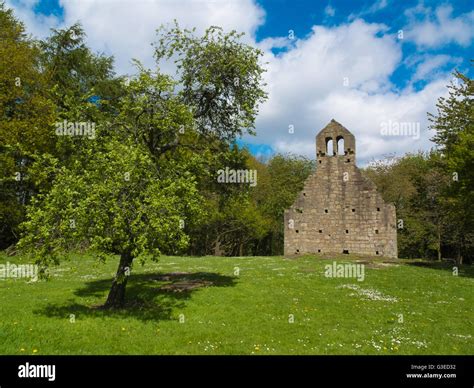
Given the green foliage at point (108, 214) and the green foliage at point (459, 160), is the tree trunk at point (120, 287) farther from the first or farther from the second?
the green foliage at point (459, 160)

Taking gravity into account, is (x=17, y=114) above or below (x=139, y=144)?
above

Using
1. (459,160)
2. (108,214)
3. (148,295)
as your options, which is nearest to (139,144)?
(108,214)

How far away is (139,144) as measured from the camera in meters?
17.5

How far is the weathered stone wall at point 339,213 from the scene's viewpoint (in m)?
37.8

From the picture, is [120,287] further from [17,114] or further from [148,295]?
[17,114]

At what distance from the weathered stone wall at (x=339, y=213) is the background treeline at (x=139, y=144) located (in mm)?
7989

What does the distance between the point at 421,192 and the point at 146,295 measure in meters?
45.8

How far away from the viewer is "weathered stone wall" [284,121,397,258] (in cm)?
3784

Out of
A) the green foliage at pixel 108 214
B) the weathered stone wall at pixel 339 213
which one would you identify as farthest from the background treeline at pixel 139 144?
the weathered stone wall at pixel 339 213

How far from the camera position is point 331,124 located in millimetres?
40375

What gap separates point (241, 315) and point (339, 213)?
25.3 m

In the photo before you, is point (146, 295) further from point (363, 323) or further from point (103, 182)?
point (363, 323)

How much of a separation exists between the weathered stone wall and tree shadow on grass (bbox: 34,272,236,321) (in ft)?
53.2
